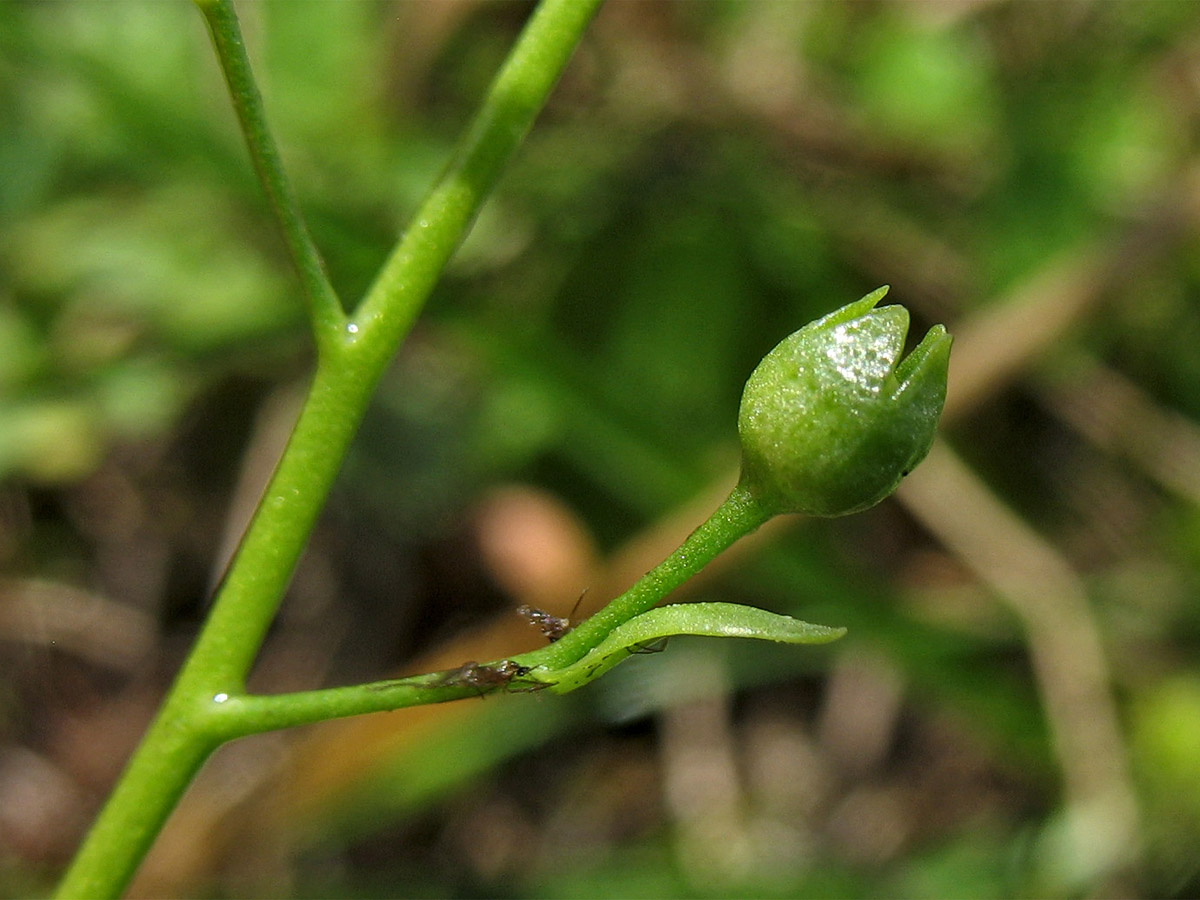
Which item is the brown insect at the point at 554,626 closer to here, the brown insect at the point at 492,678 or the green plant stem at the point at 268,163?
the brown insect at the point at 492,678

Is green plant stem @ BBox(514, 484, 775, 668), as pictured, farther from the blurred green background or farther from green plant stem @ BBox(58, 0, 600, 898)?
the blurred green background

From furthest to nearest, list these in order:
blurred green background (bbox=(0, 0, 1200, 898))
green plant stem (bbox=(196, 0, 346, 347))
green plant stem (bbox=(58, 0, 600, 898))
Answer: blurred green background (bbox=(0, 0, 1200, 898))
green plant stem (bbox=(58, 0, 600, 898))
green plant stem (bbox=(196, 0, 346, 347))

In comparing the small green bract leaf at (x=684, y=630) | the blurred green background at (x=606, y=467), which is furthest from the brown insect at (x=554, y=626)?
the blurred green background at (x=606, y=467)

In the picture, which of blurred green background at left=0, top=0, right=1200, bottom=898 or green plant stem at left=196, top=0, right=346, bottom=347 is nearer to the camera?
green plant stem at left=196, top=0, right=346, bottom=347

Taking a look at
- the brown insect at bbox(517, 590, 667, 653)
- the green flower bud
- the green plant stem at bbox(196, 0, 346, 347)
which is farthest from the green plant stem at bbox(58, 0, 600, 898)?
the green flower bud

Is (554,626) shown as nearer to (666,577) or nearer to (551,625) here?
(551,625)

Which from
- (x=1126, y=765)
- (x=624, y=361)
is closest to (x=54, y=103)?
(x=624, y=361)
